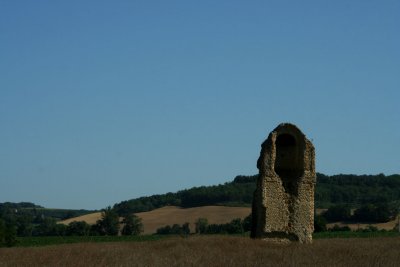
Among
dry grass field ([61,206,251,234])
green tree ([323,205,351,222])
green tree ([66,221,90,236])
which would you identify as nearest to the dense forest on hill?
dry grass field ([61,206,251,234])

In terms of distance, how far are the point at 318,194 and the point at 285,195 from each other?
268ft

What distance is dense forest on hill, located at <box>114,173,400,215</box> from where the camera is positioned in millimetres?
100812

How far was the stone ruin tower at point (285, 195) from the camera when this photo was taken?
2791cm

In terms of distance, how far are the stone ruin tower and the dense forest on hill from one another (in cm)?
6540

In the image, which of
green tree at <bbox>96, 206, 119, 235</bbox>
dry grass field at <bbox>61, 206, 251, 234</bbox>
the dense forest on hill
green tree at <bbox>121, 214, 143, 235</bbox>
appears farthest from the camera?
the dense forest on hill

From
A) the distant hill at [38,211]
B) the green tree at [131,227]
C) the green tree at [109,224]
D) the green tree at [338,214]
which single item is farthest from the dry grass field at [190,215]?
the distant hill at [38,211]

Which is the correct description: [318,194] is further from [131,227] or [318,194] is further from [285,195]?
[285,195]

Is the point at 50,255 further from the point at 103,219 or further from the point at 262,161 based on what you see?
the point at 103,219

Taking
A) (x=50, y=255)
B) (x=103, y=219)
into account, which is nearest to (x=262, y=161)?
(x=50, y=255)

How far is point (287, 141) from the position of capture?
30.6 m

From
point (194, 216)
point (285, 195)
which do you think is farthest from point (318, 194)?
point (285, 195)

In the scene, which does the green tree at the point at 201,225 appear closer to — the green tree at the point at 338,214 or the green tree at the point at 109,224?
the green tree at the point at 109,224

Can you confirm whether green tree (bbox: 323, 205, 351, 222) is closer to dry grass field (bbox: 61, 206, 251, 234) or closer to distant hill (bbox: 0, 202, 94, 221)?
dry grass field (bbox: 61, 206, 251, 234)

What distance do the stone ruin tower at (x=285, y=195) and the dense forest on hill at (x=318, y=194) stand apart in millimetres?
65399
